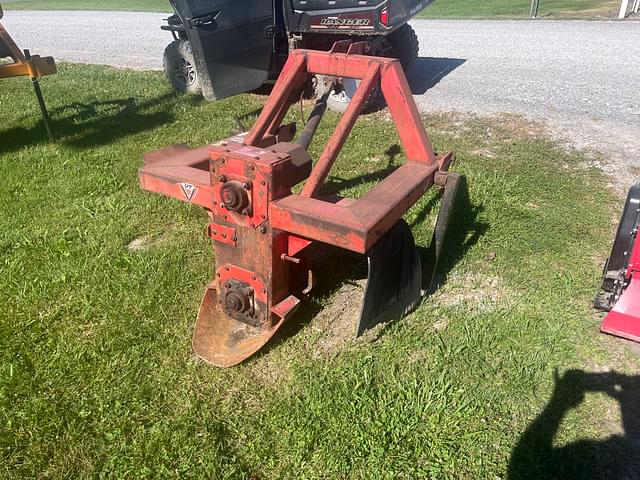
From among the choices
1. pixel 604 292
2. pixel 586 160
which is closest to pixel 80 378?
pixel 604 292

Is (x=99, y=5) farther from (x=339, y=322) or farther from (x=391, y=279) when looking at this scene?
(x=391, y=279)

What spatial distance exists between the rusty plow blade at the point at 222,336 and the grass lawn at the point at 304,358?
0.09 meters

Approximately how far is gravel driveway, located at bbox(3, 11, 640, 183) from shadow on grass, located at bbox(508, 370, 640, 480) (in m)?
2.83

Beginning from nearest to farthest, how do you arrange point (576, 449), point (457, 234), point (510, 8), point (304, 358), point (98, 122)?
point (576, 449) → point (304, 358) → point (457, 234) → point (98, 122) → point (510, 8)

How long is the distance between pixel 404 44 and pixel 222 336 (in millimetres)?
5778

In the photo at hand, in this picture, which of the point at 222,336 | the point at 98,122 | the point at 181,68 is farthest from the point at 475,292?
the point at 181,68

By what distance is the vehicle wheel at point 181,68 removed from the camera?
6929mm

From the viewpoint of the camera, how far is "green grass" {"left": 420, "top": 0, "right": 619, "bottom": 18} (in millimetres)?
13516

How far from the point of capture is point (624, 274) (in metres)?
2.67

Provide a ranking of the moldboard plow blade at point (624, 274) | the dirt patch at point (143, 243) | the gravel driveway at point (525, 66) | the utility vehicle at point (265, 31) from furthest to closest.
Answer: the gravel driveway at point (525, 66) < the utility vehicle at point (265, 31) < the dirt patch at point (143, 243) < the moldboard plow blade at point (624, 274)

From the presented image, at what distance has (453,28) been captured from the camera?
39.3 ft

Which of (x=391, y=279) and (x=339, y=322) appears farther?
(x=339, y=322)

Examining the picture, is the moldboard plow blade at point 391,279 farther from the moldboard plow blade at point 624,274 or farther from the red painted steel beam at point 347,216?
the moldboard plow blade at point 624,274

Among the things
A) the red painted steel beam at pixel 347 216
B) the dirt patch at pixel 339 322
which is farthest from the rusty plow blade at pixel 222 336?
the red painted steel beam at pixel 347 216
